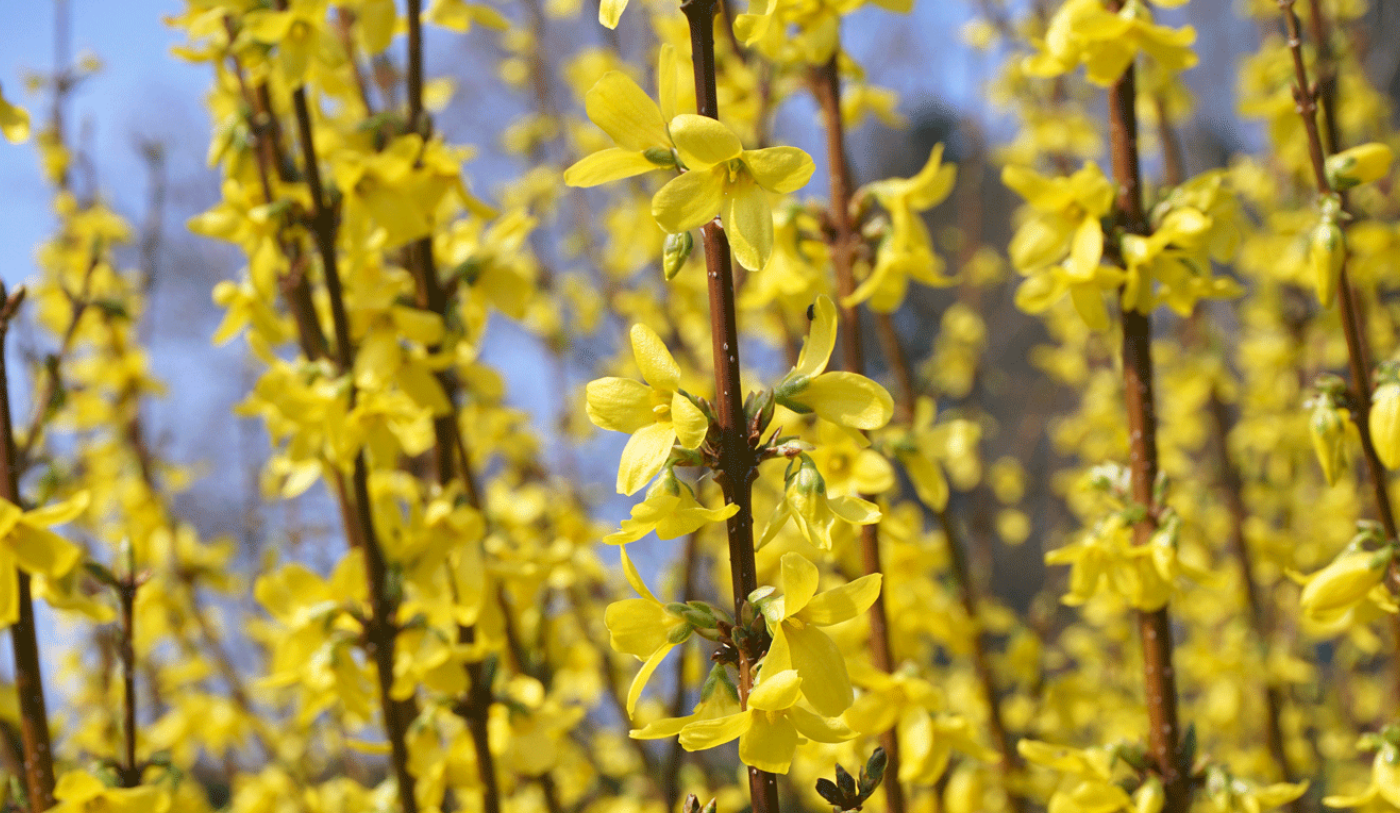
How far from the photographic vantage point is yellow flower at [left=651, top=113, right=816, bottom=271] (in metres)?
0.90

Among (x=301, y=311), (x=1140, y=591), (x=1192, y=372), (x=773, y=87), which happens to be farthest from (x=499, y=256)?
(x=1192, y=372)

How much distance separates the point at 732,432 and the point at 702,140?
298mm

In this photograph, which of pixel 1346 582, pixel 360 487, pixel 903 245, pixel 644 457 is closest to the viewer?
pixel 644 457

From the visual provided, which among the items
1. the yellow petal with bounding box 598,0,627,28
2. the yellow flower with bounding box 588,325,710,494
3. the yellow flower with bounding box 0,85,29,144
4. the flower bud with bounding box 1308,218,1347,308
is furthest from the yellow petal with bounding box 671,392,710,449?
the yellow flower with bounding box 0,85,29,144

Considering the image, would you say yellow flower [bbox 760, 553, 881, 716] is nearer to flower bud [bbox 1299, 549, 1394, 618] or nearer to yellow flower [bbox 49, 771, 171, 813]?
flower bud [bbox 1299, 549, 1394, 618]

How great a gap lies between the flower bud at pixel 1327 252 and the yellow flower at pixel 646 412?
108 centimetres

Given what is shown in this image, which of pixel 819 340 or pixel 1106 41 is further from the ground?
pixel 1106 41

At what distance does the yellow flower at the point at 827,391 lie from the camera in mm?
969

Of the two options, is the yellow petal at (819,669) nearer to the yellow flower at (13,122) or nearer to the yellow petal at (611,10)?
the yellow petal at (611,10)

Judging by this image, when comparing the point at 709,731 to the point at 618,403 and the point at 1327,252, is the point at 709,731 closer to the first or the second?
the point at 618,403

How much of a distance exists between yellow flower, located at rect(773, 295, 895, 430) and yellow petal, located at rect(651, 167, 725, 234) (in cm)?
15

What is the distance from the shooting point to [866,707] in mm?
1517

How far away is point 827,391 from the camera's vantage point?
99cm

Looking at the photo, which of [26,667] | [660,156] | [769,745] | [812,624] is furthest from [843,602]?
[26,667]
